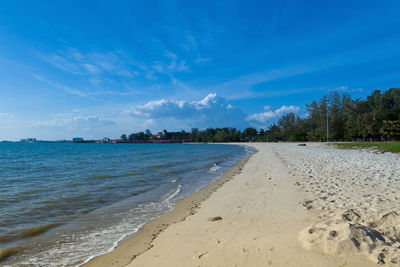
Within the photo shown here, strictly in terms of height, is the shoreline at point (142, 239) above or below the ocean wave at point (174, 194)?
above

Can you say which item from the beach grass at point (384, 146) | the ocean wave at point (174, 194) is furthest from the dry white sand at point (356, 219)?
the beach grass at point (384, 146)

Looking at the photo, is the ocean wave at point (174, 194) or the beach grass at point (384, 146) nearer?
the ocean wave at point (174, 194)

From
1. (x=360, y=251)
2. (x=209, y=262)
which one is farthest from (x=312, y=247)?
(x=209, y=262)


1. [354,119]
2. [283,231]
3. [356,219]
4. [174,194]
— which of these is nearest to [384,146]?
[174,194]

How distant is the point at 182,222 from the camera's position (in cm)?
591

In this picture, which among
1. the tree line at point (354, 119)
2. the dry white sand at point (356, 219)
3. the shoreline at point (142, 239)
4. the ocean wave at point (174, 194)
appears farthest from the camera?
the tree line at point (354, 119)

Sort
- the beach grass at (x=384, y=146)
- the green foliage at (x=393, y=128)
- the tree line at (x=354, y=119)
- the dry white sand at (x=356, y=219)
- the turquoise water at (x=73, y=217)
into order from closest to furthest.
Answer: the dry white sand at (x=356, y=219), the turquoise water at (x=73, y=217), the beach grass at (x=384, y=146), the green foliage at (x=393, y=128), the tree line at (x=354, y=119)

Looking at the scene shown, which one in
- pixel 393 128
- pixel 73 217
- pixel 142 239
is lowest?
pixel 73 217

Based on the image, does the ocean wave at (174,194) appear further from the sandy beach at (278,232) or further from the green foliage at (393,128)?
→ the green foliage at (393,128)

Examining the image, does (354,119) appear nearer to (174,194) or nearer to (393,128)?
(393,128)

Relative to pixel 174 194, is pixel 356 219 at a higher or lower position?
higher

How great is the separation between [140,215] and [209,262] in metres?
4.06

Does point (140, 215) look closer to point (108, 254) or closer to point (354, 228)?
point (108, 254)

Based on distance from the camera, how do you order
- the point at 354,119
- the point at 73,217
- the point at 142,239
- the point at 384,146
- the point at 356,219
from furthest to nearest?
1. the point at 354,119
2. the point at 384,146
3. the point at 73,217
4. the point at 142,239
5. the point at 356,219
